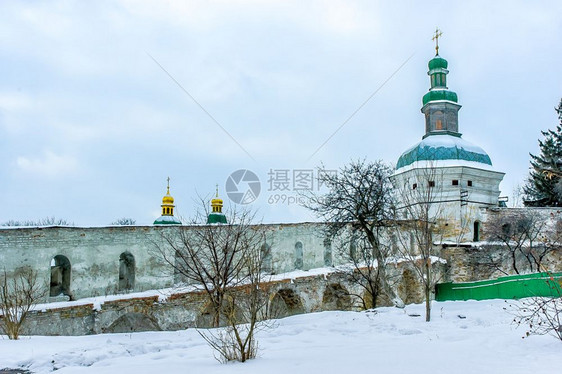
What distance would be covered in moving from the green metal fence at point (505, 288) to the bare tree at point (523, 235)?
7938 millimetres

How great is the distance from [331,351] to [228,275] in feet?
14.7

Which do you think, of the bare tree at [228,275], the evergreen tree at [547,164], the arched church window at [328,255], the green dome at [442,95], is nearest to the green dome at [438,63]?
the green dome at [442,95]

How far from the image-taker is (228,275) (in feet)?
38.9

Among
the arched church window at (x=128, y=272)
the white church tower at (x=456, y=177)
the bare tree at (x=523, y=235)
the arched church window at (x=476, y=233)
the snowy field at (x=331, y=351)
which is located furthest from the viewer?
the arched church window at (x=476, y=233)

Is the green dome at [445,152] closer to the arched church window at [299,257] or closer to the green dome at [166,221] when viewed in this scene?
the arched church window at [299,257]

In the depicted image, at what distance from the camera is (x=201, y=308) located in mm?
15672

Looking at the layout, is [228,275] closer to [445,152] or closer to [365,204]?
[365,204]

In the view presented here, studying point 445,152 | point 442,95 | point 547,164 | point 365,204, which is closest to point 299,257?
point 365,204

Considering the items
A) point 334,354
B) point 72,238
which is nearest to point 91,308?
point 72,238

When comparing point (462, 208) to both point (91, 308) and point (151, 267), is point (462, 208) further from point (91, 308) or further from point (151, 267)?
point (91, 308)

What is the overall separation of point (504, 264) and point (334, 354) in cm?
2226

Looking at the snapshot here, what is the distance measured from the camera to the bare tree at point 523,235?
85.9ft

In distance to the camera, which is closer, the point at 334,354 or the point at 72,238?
the point at 334,354

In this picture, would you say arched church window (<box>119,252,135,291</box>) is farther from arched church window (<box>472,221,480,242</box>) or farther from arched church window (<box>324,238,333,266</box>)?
arched church window (<box>472,221,480,242</box>)
